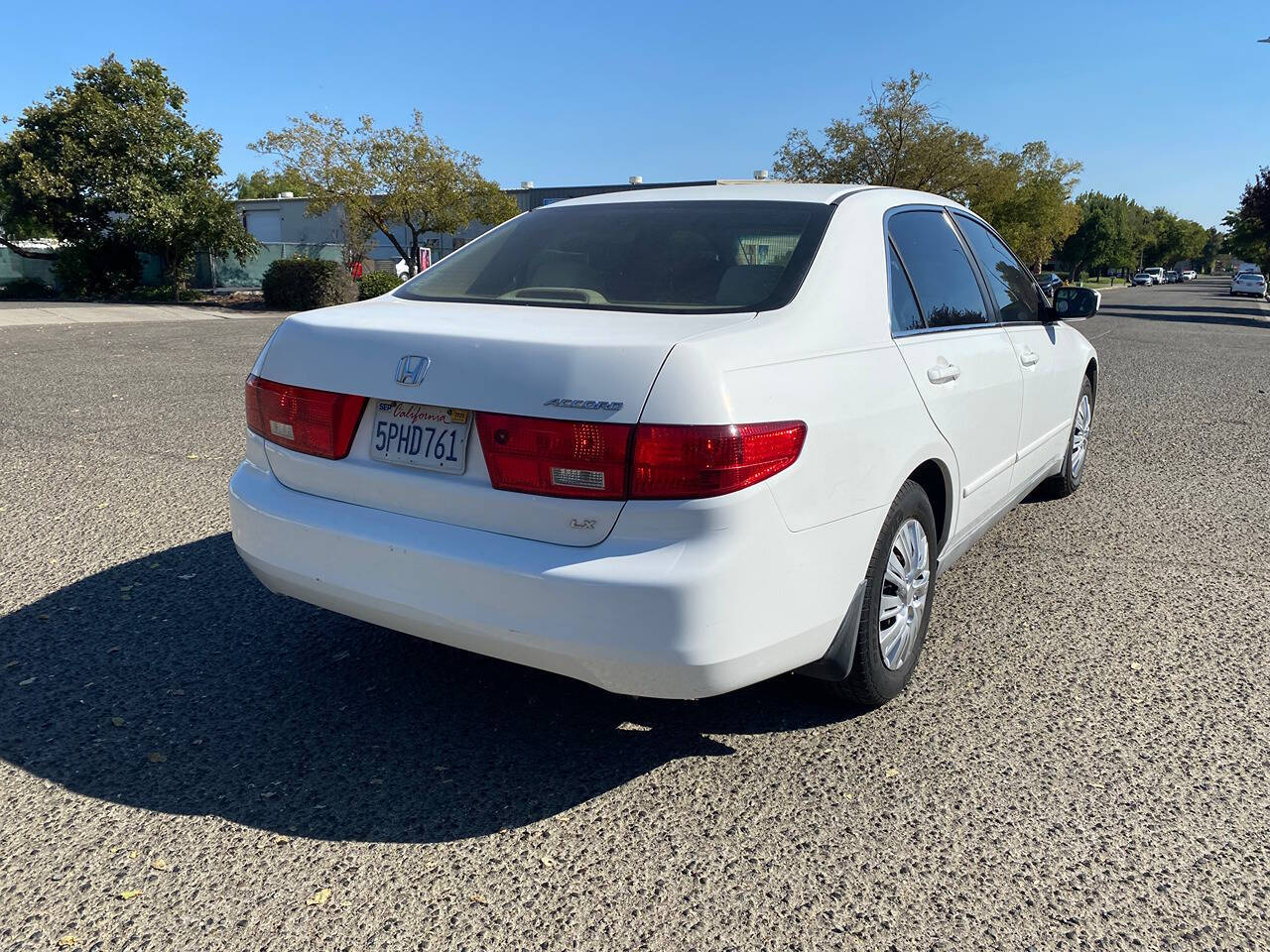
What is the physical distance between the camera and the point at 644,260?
320 cm

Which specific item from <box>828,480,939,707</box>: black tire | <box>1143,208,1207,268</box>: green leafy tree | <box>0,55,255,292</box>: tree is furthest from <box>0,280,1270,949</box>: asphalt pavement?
<box>1143,208,1207,268</box>: green leafy tree

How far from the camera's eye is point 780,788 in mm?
2803

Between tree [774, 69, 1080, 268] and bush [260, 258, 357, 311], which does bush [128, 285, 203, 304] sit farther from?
tree [774, 69, 1080, 268]

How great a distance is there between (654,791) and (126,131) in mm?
28602

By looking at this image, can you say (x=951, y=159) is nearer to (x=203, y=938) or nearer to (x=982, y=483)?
(x=982, y=483)

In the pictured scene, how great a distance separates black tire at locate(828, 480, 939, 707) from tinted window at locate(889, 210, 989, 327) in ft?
2.36

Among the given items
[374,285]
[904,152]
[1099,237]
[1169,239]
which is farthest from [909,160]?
[1169,239]

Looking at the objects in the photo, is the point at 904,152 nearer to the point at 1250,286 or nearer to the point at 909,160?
the point at 909,160

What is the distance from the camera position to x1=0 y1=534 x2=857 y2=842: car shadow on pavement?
8.89ft

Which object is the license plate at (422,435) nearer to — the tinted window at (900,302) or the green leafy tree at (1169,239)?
the tinted window at (900,302)

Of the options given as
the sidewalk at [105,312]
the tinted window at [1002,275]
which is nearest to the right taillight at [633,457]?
the tinted window at [1002,275]

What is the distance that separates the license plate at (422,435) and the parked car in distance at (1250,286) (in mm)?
75459

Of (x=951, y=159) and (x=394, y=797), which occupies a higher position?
(x=951, y=159)

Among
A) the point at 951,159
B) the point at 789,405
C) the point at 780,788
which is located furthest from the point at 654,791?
the point at 951,159
